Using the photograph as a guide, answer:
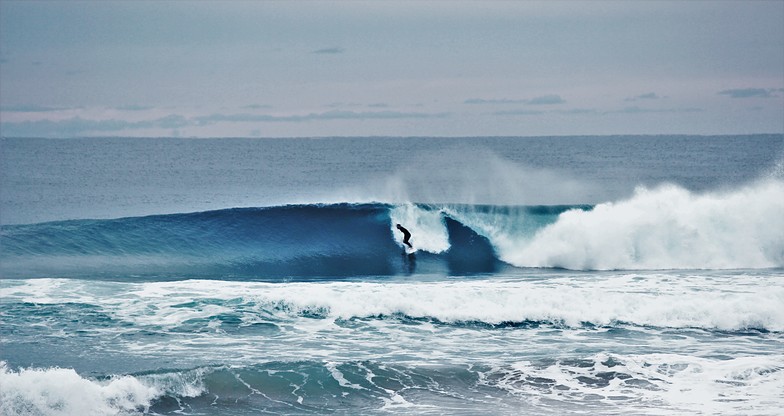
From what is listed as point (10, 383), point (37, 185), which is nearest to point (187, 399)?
point (10, 383)

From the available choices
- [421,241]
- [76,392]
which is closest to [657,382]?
[76,392]

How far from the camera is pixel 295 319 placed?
13.8m

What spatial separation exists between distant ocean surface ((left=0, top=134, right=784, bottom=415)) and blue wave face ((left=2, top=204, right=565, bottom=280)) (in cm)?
8

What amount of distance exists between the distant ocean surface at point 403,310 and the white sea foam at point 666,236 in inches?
2.0

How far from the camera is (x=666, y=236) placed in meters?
19.8

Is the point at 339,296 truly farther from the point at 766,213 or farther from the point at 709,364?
the point at 766,213

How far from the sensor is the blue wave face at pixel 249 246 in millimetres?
18875

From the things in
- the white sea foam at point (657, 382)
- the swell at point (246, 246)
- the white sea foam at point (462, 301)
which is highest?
the swell at point (246, 246)

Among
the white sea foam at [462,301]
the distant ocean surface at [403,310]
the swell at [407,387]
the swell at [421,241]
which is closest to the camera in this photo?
the swell at [407,387]

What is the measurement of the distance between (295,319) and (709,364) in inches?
256

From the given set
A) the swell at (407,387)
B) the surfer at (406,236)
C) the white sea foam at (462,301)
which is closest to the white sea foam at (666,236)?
the surfer at (406,236)

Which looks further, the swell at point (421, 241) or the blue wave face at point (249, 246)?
the swell at point (421, 241)

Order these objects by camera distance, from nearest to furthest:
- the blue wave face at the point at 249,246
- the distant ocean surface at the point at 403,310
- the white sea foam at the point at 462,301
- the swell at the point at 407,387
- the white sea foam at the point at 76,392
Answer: the white sea foam at the point at 76,392, the swell at the point at 407,387, the distant ocean surface at the point at 403,310, the white sea foam at the point at 462,301, the blue wave face at the point at 249,246

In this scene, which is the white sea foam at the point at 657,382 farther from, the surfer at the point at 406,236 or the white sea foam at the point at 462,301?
the surfer at the point at 406,236
